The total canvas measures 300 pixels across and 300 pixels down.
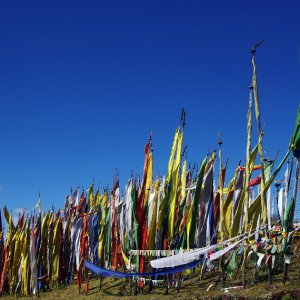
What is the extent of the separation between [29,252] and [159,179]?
8.18 metres

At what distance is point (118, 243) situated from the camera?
1970cm

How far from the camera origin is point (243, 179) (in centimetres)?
1566

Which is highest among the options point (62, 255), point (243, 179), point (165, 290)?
point (243, 179)

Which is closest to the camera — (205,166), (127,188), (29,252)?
(205,166)

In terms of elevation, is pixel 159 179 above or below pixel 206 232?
above

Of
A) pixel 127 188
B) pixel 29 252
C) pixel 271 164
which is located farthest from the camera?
pixel 29 252

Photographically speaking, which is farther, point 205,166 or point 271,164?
point 205,166

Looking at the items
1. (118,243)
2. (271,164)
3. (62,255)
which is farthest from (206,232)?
(62,255)

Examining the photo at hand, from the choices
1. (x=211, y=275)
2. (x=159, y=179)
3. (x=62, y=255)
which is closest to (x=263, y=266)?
(x=211, y=275)

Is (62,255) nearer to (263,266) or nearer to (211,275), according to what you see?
(211,275)

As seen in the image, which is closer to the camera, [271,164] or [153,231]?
[271,164]

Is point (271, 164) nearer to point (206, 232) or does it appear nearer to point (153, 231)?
point (206, 232)

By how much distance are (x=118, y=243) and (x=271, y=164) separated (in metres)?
7.44

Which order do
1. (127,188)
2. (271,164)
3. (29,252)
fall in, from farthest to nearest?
1. (29,252)
2. (127,188)
3. (271,164)
